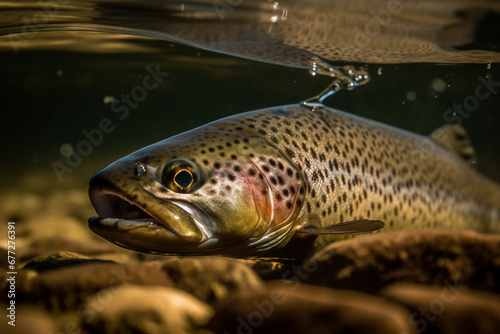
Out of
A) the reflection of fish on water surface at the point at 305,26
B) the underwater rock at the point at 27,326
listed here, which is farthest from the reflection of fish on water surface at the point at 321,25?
the underwater rock at the point at 27,326

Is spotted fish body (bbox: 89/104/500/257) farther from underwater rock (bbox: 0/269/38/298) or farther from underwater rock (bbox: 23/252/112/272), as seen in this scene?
underwater rock (bbox: 23/252/112/272)

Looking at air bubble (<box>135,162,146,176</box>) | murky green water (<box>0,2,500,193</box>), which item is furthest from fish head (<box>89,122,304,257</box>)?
murky green water (<box>0,2,500,193</box>)

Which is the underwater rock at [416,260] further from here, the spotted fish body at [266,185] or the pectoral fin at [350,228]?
the spotted fish body at [266,185]

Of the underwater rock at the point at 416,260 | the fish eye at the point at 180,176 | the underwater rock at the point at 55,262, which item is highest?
the fish eye at the point at 180,176

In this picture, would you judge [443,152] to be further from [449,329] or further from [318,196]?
A: [449,329]

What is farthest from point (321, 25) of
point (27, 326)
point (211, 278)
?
point (27, 326)

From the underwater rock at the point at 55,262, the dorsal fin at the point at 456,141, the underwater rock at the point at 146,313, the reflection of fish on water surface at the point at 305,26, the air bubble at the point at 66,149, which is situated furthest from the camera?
the air bubble at the point at 66,149

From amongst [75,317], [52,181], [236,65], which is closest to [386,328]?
[75,317]
